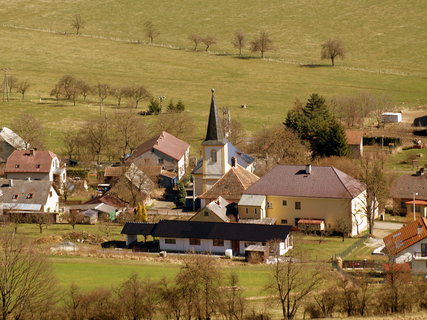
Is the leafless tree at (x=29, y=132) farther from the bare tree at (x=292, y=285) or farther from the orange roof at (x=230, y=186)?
the bare tree at (x=292, y=285)

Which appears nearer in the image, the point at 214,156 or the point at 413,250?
the point at 413,250

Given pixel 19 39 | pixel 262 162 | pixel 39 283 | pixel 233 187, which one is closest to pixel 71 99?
pixel 19 39

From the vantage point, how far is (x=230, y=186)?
81.0 metres

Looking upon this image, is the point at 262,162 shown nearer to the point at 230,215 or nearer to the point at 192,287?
the point at 230,215

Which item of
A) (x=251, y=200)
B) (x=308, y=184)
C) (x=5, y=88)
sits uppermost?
(x=5, y=88)

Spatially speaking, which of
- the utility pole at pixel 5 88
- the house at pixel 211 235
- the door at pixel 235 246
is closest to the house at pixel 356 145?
the house at pixel 211 235

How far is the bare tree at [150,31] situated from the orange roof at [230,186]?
10113 cm

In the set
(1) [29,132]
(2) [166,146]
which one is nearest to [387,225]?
(2) [166,146]

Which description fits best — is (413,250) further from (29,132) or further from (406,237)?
(29,132)

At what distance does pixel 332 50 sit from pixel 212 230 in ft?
325

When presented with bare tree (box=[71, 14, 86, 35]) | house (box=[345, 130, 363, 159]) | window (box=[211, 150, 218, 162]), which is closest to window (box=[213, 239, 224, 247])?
window (box=[211, 150, 218, 162])

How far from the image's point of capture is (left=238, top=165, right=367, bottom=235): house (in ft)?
247

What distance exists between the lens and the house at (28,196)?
266 ft

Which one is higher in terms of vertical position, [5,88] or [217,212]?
[5,88]
